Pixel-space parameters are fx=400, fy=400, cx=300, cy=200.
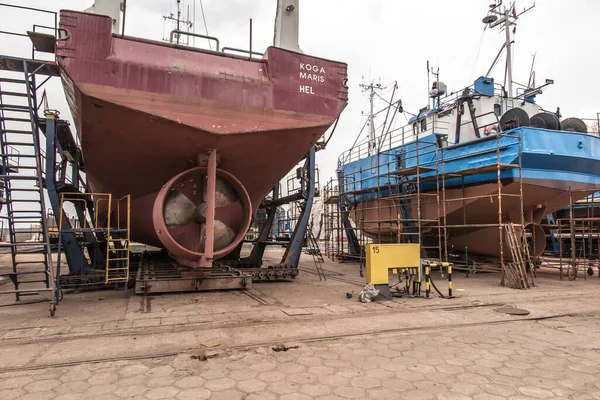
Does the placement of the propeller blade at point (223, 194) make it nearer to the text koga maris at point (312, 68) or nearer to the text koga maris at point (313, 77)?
the text koga maris at point (313, 77)

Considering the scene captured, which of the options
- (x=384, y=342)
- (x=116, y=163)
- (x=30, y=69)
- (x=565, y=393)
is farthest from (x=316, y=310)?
(x=30, y=69)

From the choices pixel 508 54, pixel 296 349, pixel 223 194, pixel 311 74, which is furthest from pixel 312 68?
pixel 508 54

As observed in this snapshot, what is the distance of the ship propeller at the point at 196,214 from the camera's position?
7477 millimetres

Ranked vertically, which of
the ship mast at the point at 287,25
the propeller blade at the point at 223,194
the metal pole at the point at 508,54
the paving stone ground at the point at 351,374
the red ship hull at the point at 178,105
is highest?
the metal pole at the point at 508,54

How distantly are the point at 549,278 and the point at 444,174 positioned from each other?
439cm

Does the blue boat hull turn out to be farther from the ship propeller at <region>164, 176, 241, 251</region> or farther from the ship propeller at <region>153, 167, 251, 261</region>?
the ship propeller at <region>164, 176, 241, 251</region>

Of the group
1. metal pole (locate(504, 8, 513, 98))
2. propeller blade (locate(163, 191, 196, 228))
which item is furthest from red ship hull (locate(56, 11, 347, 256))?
metal pole (locate(504, 8, 513, 98))

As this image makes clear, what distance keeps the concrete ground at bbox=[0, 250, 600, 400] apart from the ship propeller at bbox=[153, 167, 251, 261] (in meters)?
1.07

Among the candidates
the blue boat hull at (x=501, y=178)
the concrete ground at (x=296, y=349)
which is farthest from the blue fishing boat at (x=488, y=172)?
the concrete ground at (x=296, y=349)

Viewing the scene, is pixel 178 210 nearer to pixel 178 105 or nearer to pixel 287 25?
pixel 178 105

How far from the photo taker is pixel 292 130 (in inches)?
301

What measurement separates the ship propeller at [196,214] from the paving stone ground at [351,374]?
352cm

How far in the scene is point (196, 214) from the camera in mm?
7727

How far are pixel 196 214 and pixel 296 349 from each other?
3.97m
